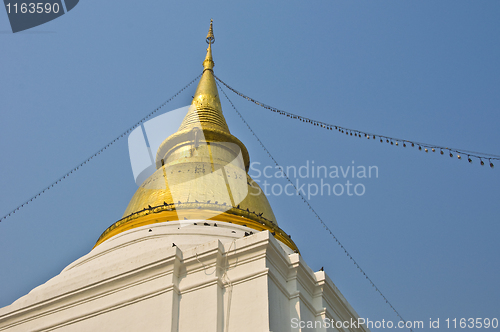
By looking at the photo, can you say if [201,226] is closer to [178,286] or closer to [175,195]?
[175,195]

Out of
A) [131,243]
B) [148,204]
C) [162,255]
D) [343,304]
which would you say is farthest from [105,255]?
[343,304]

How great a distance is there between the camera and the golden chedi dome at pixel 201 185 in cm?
1423

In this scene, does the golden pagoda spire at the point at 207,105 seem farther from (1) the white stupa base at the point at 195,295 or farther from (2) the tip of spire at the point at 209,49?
(1) the white stupa base at the point at 195,295

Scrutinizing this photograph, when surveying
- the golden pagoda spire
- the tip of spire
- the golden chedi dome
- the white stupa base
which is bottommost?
the white stupa base

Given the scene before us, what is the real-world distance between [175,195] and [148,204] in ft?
2.38

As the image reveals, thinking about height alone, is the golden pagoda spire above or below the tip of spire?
below

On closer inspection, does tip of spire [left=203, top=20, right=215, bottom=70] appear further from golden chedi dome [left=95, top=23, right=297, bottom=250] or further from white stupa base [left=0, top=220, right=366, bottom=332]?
white stupa base [left=0, top=220, right=366, bottom=332]

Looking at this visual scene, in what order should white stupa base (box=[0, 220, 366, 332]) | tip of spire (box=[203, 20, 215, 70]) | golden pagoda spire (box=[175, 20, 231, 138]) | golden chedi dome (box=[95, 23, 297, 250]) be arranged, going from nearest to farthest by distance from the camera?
white stupa base (box=[0, 220, 366, 332]) < golden chedi dome (box=[95, 23, 297, 250]) < golden pagoda spire (box=[175, 20, 231, 138]) < tip of spire (box=[203, 20, 215, 70])

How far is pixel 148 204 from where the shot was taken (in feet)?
48.9

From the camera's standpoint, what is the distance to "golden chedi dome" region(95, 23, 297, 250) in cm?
1423

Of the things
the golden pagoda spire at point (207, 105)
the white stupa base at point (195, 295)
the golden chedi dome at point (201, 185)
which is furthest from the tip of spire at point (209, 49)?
the white stupa base at point (195, 295)

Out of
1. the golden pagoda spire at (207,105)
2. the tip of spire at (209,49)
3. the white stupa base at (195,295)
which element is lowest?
the white stupa base at (195,295)

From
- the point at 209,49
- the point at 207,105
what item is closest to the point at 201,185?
the point at 207,105

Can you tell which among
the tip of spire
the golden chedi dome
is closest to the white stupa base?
the golden chedi dome
